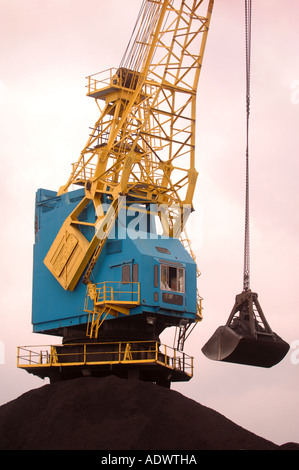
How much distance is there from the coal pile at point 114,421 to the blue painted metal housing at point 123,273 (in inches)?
147

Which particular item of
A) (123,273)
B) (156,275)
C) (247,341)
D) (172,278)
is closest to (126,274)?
(123,273)

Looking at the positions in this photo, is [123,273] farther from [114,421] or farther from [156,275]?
[114,421]

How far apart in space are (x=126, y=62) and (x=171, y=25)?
3018 mm

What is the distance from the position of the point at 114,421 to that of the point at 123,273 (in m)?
6.99

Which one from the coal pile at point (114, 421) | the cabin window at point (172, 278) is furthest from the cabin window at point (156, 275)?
the coal pile at point (114, 421)

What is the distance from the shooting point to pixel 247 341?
127 ft

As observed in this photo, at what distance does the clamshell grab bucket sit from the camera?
38844mm

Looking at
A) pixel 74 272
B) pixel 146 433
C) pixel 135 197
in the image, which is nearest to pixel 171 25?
pixel 135 197
